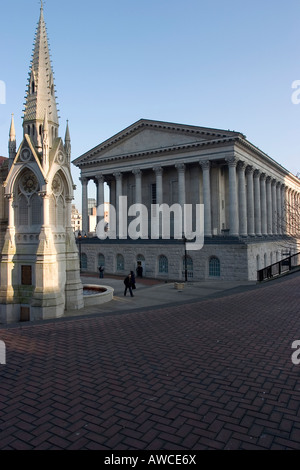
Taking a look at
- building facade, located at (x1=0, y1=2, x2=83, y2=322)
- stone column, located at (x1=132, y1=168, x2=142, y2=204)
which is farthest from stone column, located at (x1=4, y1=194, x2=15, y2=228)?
stone column, located at (x1=132, y1=168, x2=142, y2=204)

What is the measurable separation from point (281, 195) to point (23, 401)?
189ft

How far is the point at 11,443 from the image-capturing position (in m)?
4.74

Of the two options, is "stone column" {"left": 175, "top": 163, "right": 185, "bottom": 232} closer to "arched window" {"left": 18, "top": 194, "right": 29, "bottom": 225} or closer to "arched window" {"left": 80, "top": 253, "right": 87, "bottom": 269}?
"arched window" {"left": 80, "top": 253, "right": 87, "bottom": 269}

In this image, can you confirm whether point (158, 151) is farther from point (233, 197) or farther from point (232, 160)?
point (233, 197)

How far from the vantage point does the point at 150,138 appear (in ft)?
136

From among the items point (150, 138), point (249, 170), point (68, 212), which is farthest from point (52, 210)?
point (249, 170)

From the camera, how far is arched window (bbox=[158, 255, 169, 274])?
3806cm

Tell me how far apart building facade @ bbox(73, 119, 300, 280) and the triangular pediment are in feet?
0.35

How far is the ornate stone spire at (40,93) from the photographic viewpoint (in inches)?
629

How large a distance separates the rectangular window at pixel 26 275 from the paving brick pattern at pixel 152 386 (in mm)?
3851

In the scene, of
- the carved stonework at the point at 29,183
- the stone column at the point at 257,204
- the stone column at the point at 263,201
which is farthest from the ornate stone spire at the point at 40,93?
the stone column at the point at 263,201

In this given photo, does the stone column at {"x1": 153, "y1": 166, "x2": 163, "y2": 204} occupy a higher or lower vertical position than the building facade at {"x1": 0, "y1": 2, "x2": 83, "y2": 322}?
→ higher

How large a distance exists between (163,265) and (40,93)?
2545 cm
